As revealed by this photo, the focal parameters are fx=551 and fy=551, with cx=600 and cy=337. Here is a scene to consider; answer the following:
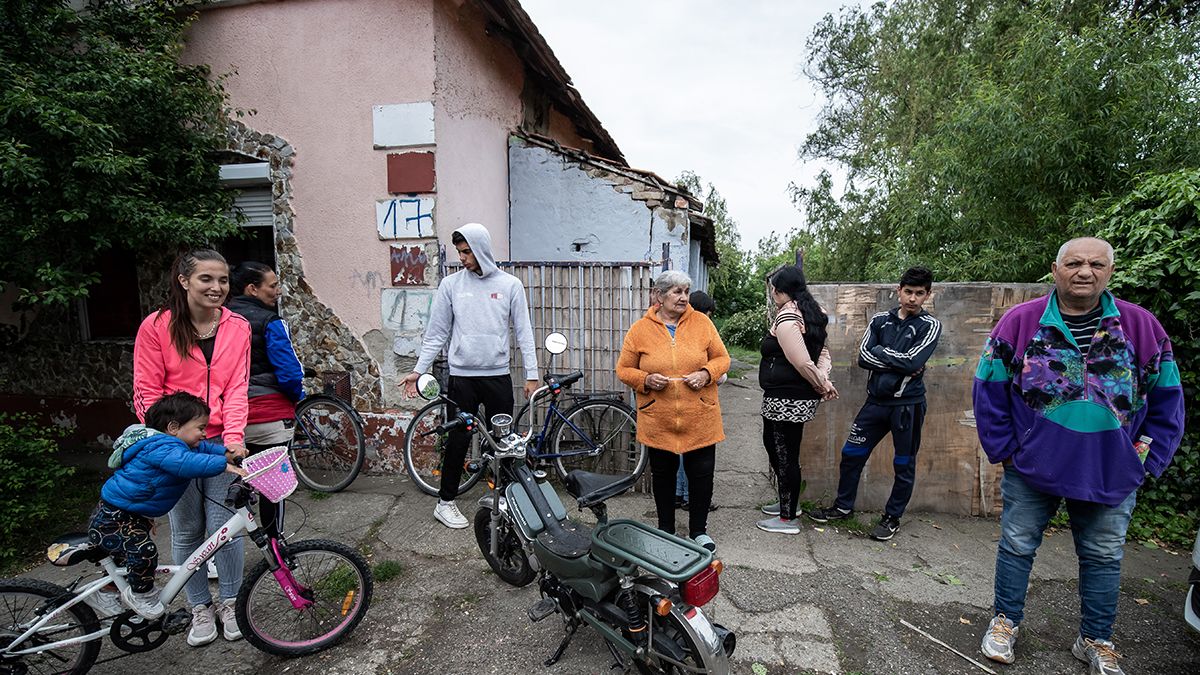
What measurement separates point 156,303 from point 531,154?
166 inches

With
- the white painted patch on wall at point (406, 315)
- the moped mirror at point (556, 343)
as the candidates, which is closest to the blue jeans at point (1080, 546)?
the moped mirror at point (556, 343)

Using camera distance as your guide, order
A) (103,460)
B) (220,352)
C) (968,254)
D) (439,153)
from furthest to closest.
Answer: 1. (968,254)
2. (103,460)
3. (439,153)
4. (220,352)

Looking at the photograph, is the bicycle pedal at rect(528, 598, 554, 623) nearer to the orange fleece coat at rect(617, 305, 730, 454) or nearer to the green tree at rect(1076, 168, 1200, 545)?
the orange fleece coat at rect(617, 305, 730, 454)

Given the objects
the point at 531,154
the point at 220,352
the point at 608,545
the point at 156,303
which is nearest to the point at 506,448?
the point at 608,545

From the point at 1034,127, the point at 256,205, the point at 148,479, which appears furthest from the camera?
the point at 1034,127

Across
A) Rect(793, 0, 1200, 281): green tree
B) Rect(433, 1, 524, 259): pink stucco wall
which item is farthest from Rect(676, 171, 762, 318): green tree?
Rect(433, 1, 524, 259): pink stucco wall

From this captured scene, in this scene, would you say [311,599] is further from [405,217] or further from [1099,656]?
[1099,656]

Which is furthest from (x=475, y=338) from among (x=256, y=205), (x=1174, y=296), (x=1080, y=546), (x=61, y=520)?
(x=1174, y=296)

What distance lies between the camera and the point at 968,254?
8.27 metres

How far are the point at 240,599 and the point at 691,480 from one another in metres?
2.40

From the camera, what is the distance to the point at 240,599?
2.53 meters

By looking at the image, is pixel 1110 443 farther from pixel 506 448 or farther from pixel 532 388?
pixel 532 388

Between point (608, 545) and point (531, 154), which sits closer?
point (608, 545)

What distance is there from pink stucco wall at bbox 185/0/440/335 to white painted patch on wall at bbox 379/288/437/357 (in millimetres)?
123
